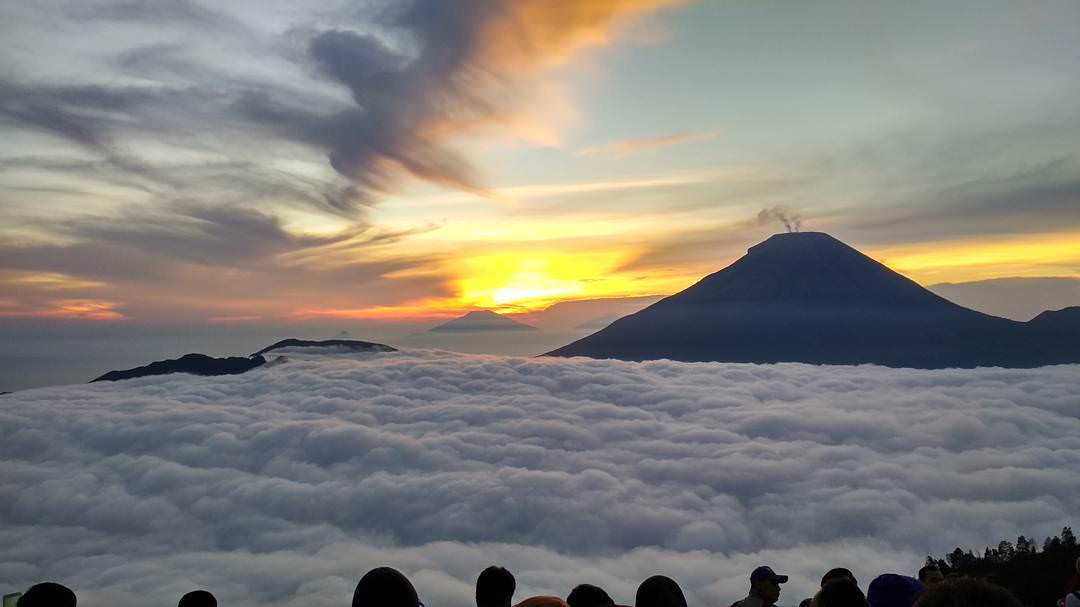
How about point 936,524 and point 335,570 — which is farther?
point 936,524

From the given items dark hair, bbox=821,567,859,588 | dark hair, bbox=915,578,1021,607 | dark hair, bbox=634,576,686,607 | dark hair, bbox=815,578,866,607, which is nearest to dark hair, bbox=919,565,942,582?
dark hair, bbox=821,567,859,588

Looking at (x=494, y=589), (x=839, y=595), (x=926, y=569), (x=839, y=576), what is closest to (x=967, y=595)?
(x=839, y=595)

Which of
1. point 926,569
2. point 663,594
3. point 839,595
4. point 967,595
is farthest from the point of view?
point 926,569

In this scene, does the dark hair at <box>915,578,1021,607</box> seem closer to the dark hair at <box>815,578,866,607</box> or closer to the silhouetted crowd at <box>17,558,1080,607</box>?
the silhouetted crowd at <box>17,558,1080,607</box>

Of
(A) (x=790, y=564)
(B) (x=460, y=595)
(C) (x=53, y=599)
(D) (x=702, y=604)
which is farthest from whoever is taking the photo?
(A) (x=790, y=564)

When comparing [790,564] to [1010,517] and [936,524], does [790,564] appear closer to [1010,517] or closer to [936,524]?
[936,524]

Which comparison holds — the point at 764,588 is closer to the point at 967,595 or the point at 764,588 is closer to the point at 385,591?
the point at 385,591

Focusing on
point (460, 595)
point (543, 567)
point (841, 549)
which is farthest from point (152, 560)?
point (841, 549)
